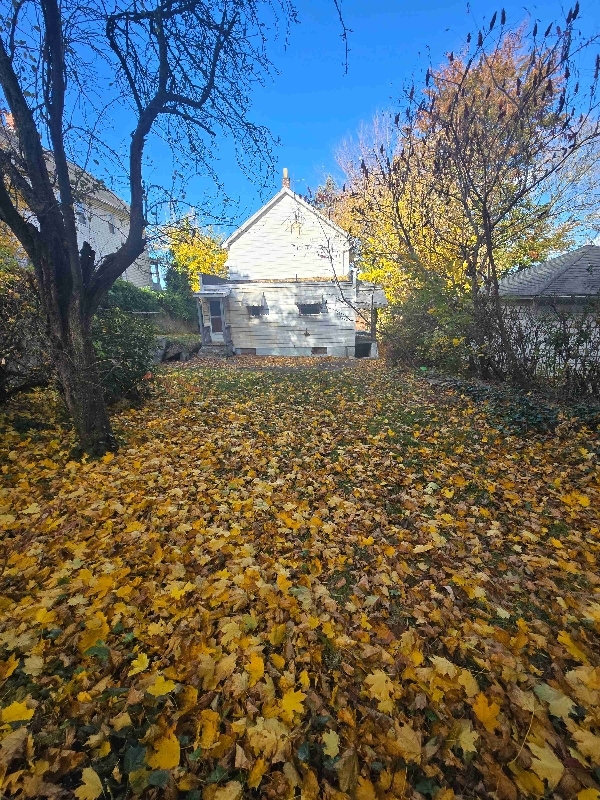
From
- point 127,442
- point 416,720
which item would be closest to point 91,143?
point 127,442

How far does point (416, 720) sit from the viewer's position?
180 cm

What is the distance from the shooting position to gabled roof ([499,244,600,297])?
11.6 m

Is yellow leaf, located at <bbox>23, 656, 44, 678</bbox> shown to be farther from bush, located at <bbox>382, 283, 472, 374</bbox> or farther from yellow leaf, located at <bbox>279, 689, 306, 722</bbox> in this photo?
bush, located at <bbox>382, 283, 472, 374</bbox>

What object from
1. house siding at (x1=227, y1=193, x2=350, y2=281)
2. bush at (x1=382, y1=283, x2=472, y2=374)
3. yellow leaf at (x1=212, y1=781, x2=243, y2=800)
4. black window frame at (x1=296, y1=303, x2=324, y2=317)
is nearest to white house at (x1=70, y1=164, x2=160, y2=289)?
house siding at (x1=227, y1=193, x2=350, y2=281)

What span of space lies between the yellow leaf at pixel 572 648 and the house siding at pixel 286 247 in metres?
17.6

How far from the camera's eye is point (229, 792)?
151cm

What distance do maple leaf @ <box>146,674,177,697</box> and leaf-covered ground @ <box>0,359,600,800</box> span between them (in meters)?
0.02

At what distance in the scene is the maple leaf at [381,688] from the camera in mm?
1866

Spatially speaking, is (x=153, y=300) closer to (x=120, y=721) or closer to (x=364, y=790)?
(x=120, y=721)

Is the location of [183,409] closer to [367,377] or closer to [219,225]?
[219,225]

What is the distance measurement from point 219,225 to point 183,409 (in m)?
3.29

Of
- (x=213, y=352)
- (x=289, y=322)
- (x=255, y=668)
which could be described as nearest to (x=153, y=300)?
(x=213, y=352)

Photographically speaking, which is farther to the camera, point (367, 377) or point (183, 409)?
point (367, 377)

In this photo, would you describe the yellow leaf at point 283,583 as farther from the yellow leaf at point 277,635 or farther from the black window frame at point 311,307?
the black window frame at point 311,307
